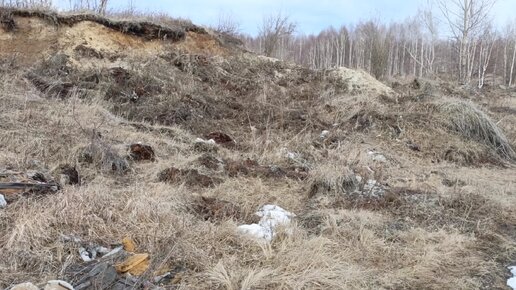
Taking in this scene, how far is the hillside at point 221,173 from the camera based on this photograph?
3279 millimetres

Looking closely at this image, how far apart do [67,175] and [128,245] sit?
166 cm

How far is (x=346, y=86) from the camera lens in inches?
488

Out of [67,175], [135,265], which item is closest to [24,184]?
[67,175]

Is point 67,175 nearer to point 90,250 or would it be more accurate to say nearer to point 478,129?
point 90,250

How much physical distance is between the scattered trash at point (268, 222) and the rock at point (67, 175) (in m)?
1.84

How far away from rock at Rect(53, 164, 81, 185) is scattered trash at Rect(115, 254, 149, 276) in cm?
168

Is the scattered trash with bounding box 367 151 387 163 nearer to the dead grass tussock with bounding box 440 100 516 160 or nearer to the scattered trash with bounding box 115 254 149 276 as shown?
the dead grass tussock with bounding box 440 100 516 160

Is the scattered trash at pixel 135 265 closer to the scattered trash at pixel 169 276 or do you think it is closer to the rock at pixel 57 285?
the scattered trash at pixel 169 276

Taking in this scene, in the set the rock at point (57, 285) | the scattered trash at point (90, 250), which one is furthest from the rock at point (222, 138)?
the rock at point (57, 285)

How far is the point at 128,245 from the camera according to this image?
3.29m

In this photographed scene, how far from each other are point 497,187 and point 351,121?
3.86 meters

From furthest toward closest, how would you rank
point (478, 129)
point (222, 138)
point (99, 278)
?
point (478, 129)
point (222, 138)
point (99, 278)

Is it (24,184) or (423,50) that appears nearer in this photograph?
(24,184)

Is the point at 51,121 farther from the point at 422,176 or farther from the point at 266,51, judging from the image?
the point at 266,51
